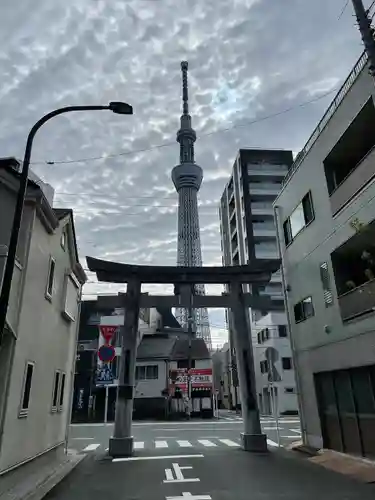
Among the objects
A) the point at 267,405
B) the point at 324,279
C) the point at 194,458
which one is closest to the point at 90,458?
the point at 194,458

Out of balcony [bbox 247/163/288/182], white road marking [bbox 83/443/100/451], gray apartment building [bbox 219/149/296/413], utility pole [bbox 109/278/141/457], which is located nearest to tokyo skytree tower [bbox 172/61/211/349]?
gray apartment building [bbox 219/149/296/413]

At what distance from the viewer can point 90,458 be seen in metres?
13.3

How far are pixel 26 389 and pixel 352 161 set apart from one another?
12.1 meters

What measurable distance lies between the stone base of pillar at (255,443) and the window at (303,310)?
4631mm

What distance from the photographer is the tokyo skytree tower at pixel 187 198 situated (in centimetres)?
→ 8394

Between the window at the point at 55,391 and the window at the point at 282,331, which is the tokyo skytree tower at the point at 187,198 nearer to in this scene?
the window at the point at 282,331

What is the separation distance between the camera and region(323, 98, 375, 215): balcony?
1067 centimetres

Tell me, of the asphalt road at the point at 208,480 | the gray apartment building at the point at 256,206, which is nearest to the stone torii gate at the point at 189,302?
the asphalt road at the point at 208,480

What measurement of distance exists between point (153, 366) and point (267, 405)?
43.5 ft

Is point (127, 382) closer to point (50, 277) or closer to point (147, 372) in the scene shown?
point (50, 277)

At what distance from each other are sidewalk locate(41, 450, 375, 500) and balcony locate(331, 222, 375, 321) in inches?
172

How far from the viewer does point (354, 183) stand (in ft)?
36.9

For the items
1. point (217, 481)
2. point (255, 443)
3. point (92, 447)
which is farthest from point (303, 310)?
point (92, 447)

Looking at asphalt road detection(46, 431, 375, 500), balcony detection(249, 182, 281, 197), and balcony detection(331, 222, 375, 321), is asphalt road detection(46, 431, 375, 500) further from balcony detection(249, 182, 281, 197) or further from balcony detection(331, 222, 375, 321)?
balcony detection(249, 182, 281, 197)
